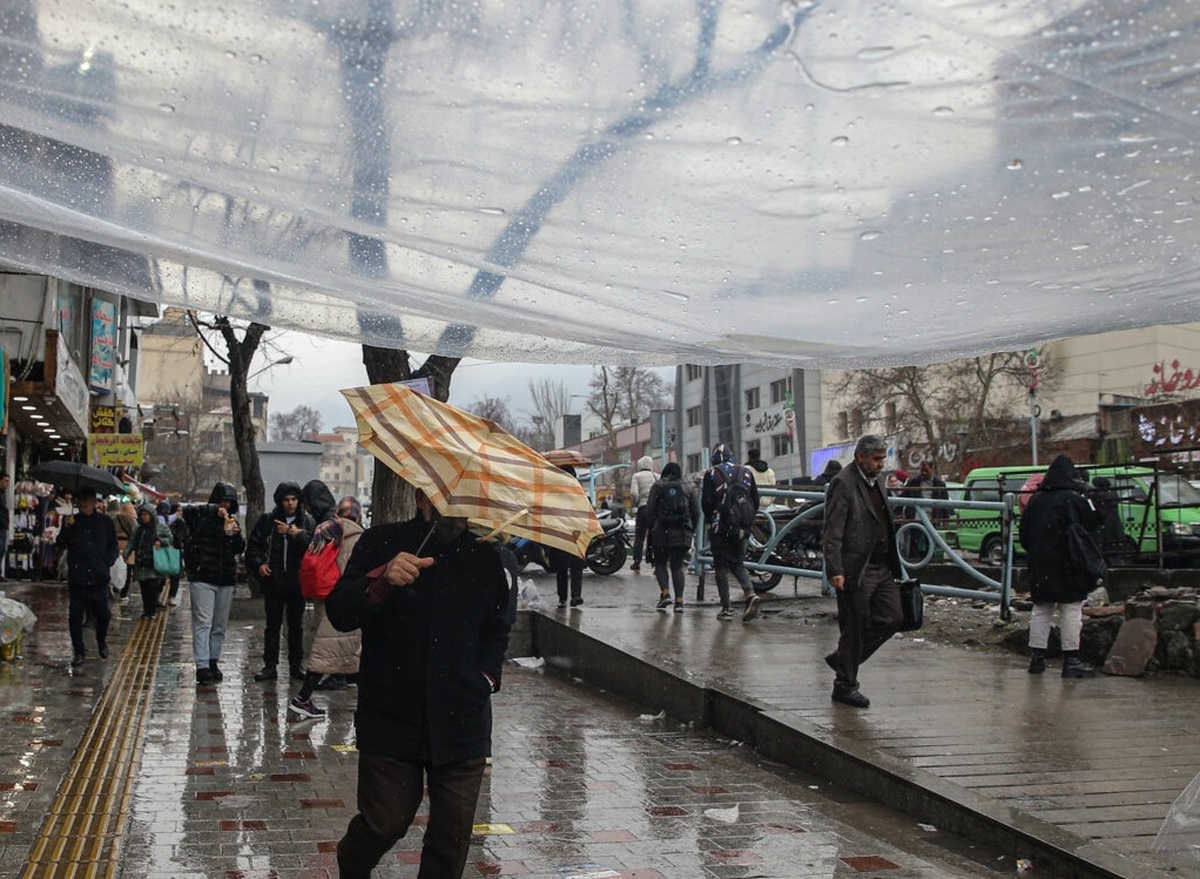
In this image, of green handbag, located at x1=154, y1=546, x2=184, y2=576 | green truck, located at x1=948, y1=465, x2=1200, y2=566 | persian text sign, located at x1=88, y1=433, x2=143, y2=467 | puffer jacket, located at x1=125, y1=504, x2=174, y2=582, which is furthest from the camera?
persian text sign, located at x1=88, y1=433, x2=143, y2=467

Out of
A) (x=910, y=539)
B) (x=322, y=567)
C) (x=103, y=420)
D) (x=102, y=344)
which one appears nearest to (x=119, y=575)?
(x=102, y=344)

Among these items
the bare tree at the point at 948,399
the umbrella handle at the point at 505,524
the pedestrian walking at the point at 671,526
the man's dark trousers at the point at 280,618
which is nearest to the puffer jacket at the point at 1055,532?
the pedestrian walking at the point at 671,526

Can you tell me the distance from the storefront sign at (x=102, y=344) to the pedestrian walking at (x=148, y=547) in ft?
33.2

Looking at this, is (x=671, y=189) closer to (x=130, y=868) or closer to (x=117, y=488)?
(x=130, y=868)

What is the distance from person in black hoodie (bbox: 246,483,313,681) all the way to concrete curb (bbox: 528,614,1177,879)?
2.75 meters

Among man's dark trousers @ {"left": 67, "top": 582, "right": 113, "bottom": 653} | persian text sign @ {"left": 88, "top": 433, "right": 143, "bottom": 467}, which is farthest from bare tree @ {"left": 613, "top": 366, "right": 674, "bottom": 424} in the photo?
man's dark trousers @ {"left": 67, "top": 582, "right": 113, "bottom": 653}

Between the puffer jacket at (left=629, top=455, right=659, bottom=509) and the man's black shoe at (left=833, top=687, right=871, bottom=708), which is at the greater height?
the puffer jacket at (left=629, top=455, right=659, bottom=509)

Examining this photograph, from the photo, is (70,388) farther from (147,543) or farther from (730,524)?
(730,524)

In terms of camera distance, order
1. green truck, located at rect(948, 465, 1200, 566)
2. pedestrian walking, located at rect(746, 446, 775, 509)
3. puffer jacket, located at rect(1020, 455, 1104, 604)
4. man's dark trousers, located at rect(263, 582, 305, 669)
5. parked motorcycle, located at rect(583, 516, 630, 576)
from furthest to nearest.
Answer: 1. parked motorcycle, located at rect(583, 516, 630, 576)
2. pedestrian walking, located at rect(746, 446, 775, 509)
3. green truck, located at rect(948, 465, 1200, 566)
4. man's dark trousers, located at rect(263, 582, 305, 669)
5. puffer jacket, located at rect(1020, 455, 1104, 604)

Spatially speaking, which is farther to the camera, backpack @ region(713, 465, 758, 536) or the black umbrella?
the black umbrella

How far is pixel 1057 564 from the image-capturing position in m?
9.72

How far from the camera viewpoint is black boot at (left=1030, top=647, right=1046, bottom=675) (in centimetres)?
995

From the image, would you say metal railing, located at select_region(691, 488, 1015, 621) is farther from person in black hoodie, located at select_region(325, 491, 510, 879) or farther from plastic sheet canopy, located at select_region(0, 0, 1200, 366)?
plastic sheet canopy, located at select_region(0, 0, 1200, 366)

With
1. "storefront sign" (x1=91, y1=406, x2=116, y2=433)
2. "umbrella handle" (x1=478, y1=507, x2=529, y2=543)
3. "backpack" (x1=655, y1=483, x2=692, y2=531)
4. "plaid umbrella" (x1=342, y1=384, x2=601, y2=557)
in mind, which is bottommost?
"backpack" (x1=655, y1=483, x2=692, y2=531)
